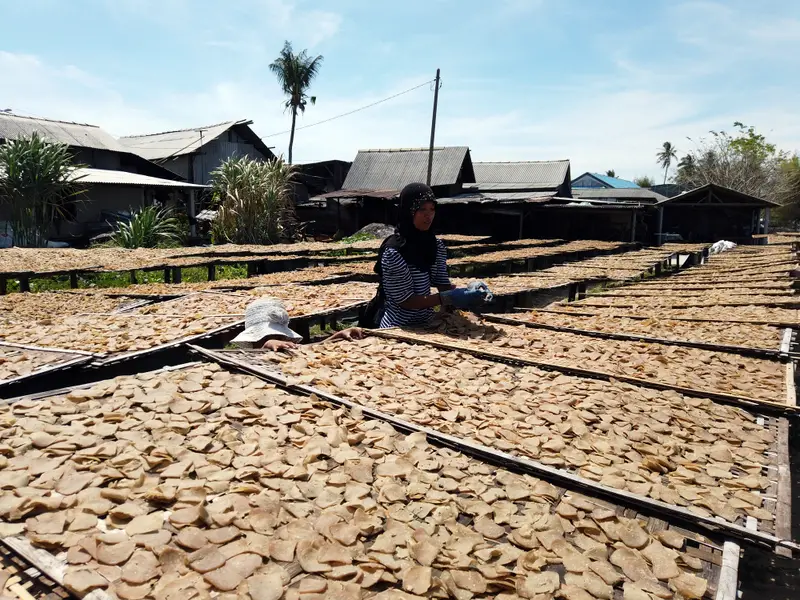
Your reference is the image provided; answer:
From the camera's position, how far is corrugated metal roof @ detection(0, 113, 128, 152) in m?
17.4

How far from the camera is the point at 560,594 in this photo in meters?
1.39

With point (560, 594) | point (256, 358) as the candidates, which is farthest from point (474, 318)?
point (560, 594)

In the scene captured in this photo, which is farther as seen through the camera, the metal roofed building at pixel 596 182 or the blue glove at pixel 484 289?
the metal roofed building at pixel 596 182

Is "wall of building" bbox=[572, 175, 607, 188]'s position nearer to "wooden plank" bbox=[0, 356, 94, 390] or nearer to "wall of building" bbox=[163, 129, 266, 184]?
"wall of building" bbox=[163, 129, 266, 184]

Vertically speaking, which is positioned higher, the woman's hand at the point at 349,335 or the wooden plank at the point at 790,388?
the woman's hand at the point at 349,335

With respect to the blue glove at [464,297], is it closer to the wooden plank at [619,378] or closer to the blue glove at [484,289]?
the blue glove at [484,289]

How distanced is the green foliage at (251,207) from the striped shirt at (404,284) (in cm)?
1232

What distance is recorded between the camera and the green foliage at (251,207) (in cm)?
1565

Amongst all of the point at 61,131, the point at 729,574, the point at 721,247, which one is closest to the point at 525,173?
the point at 721,247

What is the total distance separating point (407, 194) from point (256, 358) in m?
1.39

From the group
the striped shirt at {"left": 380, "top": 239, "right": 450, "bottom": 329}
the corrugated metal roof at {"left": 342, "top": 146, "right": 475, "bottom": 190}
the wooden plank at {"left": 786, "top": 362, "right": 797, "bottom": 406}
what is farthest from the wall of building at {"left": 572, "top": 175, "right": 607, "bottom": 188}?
the wooden plank at {"left": 786, "top": 362, "right": 797, "bottom": 406}

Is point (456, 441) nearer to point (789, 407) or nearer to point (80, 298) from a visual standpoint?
point (789, 407)

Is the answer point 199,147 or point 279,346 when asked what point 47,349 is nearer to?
point 279,346

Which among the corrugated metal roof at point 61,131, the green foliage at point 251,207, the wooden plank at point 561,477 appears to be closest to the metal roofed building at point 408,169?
the green foliage at point 251,207
